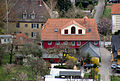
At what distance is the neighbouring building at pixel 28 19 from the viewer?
75375 millimetres

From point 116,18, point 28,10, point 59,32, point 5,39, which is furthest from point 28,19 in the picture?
point 116,18

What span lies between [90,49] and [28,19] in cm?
1649

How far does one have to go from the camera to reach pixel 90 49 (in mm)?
63250

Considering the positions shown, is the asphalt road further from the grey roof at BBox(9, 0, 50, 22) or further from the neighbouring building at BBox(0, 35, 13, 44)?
the neighbouring building at BBox(0, 35, 13, 44)

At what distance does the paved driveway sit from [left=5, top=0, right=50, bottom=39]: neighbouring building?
12.4 m

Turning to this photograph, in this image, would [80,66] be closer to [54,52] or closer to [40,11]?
[54,52]

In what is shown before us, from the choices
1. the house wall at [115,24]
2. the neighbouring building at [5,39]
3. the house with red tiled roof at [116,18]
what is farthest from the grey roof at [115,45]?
the neighbouring building at [5,39]

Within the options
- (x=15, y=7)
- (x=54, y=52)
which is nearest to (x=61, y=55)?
(x=54, y=52)

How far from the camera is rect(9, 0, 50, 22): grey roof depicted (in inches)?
2982

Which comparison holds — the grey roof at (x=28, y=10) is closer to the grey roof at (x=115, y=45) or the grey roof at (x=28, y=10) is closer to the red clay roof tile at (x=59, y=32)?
the red clay roof tile at (x=59, y=32)

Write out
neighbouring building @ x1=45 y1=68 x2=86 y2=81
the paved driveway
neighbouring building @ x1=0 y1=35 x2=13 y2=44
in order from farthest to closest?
neighbouring building @ x1=0 y1=35 x2=13 y2=44, the paved driveway, neighbouring building @ x1=45 y1=68 x2=86 y2=81

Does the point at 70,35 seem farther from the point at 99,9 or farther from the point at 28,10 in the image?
the point at 99,9

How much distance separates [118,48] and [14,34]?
761 inches

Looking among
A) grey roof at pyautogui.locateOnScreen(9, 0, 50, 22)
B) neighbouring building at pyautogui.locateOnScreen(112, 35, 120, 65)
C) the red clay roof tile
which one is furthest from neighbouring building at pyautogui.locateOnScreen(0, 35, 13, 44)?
neighbouring building at pyautogui.locateOnScreen(112, 35, 120, 65)
